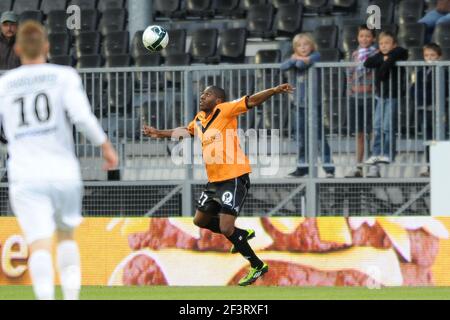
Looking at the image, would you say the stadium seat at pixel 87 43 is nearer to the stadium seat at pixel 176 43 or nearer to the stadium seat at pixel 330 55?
the stadium seat at pixel 176 43

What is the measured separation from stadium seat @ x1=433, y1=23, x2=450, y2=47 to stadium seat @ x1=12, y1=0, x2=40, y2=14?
28.4ft

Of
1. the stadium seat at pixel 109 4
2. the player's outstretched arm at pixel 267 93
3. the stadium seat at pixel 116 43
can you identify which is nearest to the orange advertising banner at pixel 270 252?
the player's outstretched arm at pixel 267 93

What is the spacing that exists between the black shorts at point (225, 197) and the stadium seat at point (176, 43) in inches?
250

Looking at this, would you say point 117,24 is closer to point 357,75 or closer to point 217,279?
point 357,75

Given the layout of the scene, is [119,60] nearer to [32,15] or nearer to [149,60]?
[149,60]

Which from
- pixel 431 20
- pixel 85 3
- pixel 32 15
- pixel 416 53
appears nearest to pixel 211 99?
pixel 416 53

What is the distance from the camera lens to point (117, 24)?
72.7 feet

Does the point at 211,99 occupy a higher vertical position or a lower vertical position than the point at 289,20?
lower

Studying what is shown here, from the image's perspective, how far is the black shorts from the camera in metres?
14.1

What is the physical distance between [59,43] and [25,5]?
2951mm

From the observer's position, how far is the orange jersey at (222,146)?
1413 centimetres

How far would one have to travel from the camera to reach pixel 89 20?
22.4 m
